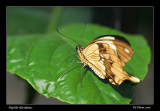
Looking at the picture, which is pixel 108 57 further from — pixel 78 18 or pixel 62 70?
pixel 78 18

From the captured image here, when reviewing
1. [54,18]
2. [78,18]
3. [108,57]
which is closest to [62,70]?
[108,57]

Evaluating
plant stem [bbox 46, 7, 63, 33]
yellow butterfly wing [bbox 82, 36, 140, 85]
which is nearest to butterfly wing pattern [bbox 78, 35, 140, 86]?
yellow butterfly wing [bbox 82, 36, 140, 85]

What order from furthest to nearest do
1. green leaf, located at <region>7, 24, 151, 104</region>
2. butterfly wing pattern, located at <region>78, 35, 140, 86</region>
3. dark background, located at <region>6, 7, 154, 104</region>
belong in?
dark background, located at <region>6, 7, 154, 104</region> → butterfly wing pattern, located at <region>78, 35, 140, 86</region> → green leaf, located at <region>7, 24, 151, 104</region>

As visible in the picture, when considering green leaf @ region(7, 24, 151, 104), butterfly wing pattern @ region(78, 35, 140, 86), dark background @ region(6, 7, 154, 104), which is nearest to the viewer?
green leaf @ region(7, 24, 151, 104)

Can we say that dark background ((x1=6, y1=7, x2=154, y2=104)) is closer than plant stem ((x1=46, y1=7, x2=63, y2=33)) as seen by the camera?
Yes

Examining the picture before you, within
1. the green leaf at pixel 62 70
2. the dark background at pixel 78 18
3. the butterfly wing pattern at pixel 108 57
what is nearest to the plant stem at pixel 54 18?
the dark background at pixel 78 18

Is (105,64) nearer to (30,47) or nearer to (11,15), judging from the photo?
(30,47)

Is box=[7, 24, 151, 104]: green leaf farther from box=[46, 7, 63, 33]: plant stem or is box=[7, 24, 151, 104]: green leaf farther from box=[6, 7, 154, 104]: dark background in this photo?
box=[46, 7, 63, 33]: plant stem
